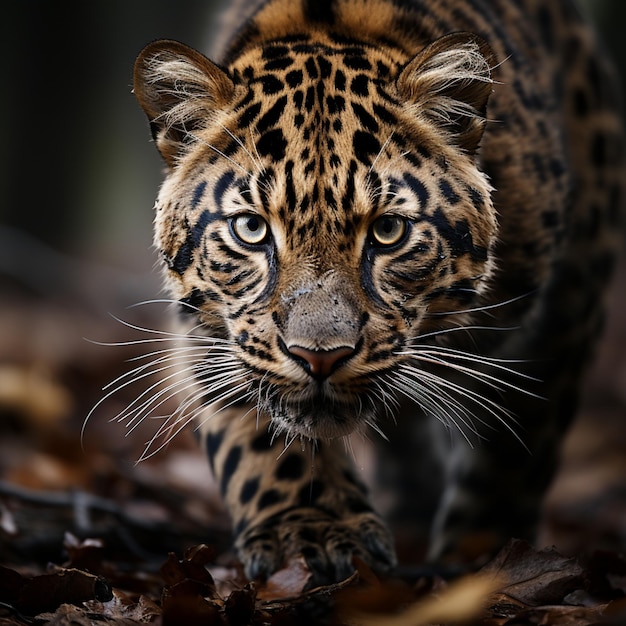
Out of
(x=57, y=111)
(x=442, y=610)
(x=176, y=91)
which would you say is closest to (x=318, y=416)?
(x=442, y=610)

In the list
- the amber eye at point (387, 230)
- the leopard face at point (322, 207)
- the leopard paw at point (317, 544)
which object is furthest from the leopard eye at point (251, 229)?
the leopard paw at point (317, 544)

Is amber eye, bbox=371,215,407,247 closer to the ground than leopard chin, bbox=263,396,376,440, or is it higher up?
higher up

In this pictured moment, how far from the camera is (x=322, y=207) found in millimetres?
→ 4145

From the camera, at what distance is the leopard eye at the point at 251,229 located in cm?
429

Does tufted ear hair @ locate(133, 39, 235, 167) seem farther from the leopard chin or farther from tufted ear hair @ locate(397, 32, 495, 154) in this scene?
the leopard chin

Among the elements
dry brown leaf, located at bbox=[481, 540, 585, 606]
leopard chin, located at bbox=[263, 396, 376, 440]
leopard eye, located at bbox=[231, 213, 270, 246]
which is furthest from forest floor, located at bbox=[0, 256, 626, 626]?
leopard eye, located at bbox=[231, 213, 270, 246]

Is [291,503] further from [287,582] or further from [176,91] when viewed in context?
[176,91]

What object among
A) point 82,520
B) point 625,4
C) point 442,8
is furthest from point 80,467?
point 625,4

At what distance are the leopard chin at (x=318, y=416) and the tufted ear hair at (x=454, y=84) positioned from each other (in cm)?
136

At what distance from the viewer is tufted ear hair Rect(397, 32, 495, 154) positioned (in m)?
4.45

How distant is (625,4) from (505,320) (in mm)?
14995

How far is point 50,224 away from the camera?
1711cm

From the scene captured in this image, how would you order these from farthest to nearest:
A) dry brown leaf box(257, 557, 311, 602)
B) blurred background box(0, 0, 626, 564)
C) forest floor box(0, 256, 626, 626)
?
blurred background box(0, 0, 626, 564)
dry brown leaf box(257, 557, 311, 602)
forest floor box(0, 256, 626, 626)

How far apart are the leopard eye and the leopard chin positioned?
67cm
